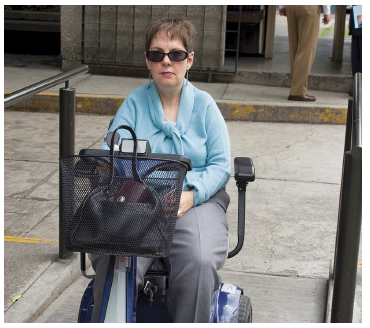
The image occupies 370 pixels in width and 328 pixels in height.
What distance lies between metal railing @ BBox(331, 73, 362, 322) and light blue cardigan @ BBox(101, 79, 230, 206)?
0.67 metres

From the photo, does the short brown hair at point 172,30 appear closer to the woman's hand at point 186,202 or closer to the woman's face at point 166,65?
the woman's face at point 166,65

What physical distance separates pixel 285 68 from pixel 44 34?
4.11 m

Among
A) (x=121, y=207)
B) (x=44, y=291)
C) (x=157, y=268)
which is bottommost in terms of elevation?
(x=44, y=291)

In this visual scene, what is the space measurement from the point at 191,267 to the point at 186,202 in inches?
11.6

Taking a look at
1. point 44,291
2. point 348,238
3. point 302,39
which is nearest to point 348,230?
point 348,238

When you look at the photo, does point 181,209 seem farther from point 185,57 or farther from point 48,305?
point 48,305

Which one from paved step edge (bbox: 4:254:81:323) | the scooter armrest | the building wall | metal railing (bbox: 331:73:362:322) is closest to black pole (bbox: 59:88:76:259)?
paved step edge (bbox: 4:254:81:323)

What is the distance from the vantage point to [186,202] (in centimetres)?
265

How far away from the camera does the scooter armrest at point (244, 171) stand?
271 centimetres

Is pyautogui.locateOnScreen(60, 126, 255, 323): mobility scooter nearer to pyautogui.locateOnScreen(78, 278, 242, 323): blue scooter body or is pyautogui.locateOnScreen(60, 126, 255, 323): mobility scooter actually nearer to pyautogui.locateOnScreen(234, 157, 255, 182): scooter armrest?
pyautogui.locateOnScreen(78, 278, 242, 323): blue scooter body

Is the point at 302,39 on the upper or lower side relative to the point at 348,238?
upper

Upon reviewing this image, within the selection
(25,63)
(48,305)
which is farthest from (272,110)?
(48,305)

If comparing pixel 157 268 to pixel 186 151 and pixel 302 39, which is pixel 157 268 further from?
pixel 302 39

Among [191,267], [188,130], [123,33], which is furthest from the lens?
[123,33]
